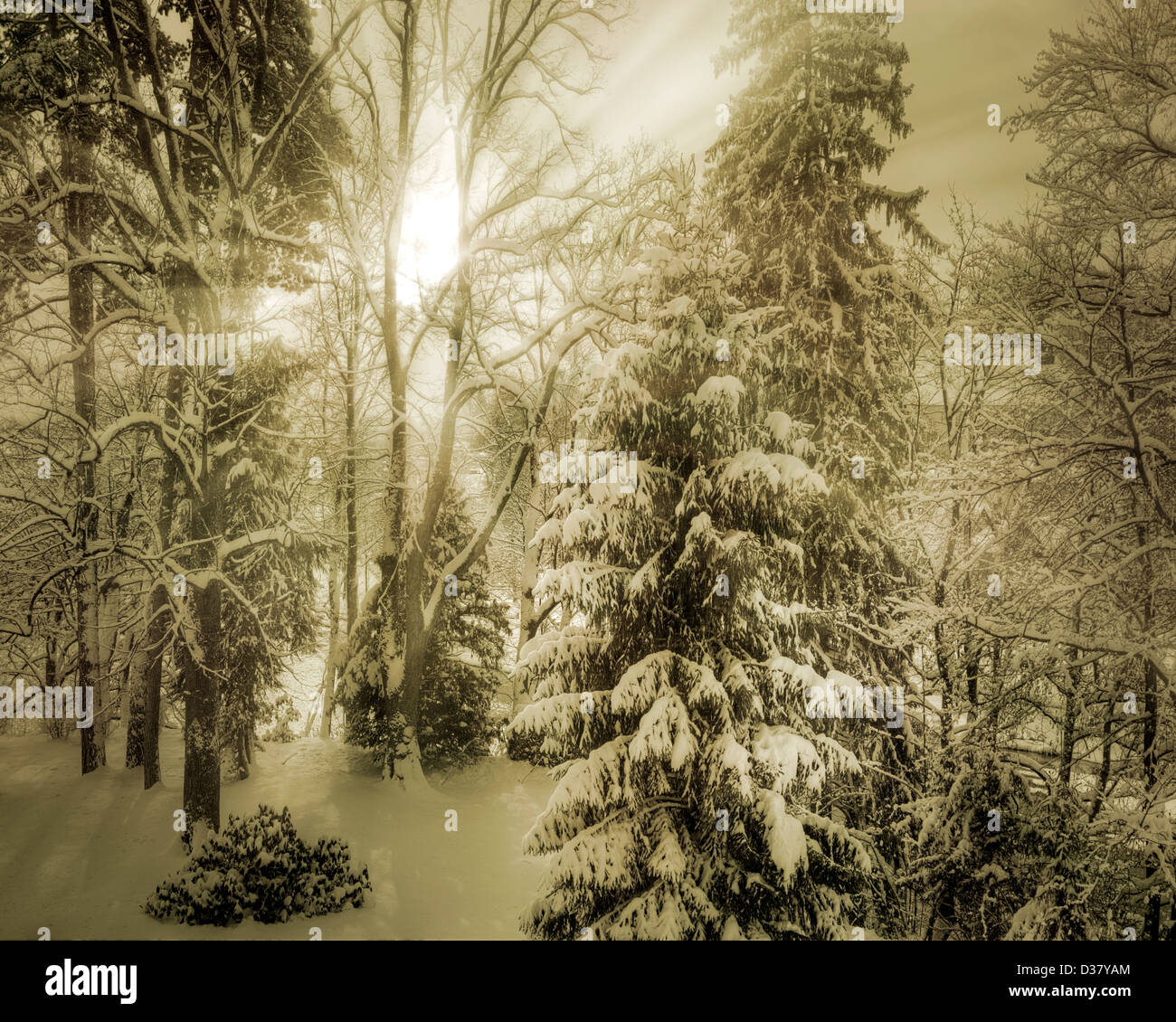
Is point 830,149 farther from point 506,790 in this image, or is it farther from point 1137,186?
point 506,790

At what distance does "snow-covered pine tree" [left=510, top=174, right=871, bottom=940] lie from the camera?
670cm

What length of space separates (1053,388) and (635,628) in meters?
6.80

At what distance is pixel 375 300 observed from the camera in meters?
14.6

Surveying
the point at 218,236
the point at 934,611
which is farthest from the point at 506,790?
the point at 218,236

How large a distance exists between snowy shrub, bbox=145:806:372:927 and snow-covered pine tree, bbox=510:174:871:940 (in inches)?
159
